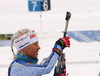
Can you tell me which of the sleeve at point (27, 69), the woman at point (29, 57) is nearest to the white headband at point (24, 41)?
the woman at point (29, 57)

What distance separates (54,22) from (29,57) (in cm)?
254

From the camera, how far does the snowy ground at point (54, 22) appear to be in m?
3.67

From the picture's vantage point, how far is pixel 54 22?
4.10 metres

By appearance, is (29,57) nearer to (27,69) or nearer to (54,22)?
(27,69)

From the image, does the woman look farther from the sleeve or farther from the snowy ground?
the snowy ground

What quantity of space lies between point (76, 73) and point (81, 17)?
4.88ft

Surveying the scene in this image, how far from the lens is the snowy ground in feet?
12.0

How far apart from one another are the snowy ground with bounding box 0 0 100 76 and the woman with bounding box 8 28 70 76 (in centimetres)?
185

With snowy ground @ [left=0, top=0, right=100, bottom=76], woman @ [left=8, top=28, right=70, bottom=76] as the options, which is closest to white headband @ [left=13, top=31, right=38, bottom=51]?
woman @ [left=8, top=28, right=70, bottom=76]

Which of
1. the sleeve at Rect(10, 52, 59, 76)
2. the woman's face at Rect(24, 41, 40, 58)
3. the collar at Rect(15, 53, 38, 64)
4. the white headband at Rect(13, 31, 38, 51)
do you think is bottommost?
the sleeve at Rect(10, 52, 59, 76)

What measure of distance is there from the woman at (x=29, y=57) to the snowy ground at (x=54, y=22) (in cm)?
185

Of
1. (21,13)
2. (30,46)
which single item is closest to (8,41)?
(21,13)

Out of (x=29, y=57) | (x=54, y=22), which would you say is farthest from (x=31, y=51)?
(x=54, y=22)

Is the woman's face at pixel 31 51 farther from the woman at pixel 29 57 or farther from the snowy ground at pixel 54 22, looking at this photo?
the snowy ground at pixel 54 22
